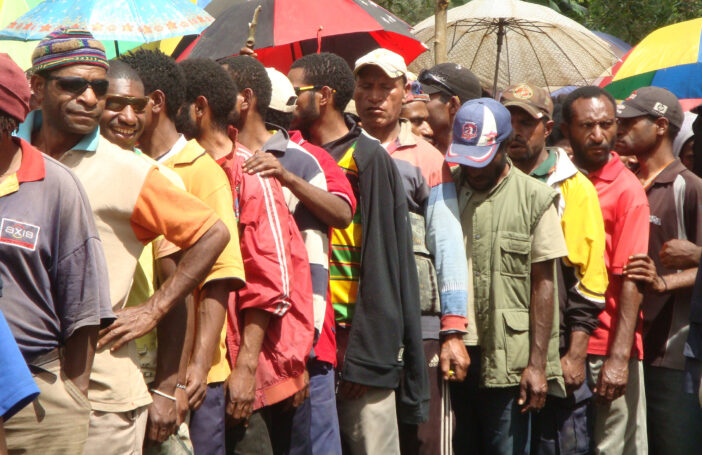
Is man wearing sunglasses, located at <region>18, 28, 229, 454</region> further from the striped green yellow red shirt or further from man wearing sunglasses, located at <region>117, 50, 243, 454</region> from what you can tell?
the striped green yellow red shirt

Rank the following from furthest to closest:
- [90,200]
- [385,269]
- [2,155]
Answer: [385,269] → [90,200] → [2,155]

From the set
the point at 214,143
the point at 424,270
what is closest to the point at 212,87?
the point at 214,143

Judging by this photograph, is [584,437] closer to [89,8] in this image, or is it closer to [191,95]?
[191,95]

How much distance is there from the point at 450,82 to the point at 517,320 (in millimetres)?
2075

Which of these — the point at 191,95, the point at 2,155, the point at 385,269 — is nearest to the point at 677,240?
the point at 385,269

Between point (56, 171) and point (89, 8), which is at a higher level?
point (89, 8)

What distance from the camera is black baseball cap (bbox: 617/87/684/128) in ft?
20.1

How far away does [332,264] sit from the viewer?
481 centimetres

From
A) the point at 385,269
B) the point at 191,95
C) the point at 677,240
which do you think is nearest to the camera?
the point at 191,95

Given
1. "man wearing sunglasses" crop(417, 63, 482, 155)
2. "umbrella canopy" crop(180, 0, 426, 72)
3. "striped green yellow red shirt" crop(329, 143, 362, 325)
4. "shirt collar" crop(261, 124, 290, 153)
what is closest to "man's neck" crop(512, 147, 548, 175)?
"man wearing sunglasses" crop(417, 63, 482, 155)

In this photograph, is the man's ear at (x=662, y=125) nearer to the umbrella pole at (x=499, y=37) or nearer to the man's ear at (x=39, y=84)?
the umbrella pole at (x=499, y=37)

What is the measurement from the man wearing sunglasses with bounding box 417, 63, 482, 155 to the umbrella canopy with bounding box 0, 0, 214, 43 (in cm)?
161

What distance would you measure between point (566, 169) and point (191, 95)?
2347 millimetres

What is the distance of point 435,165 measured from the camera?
5.27 m
